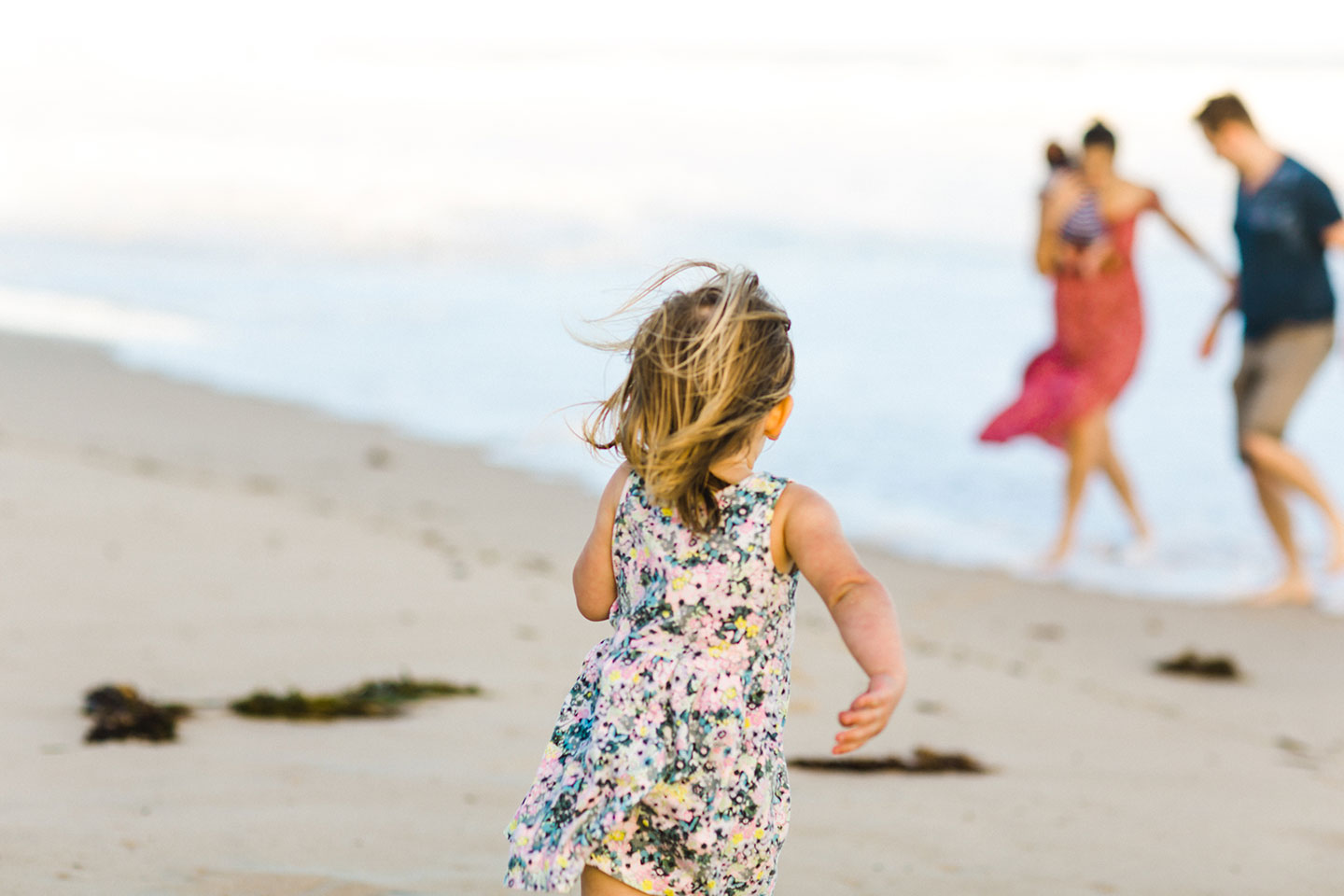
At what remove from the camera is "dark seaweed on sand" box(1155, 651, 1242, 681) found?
5.62 metres

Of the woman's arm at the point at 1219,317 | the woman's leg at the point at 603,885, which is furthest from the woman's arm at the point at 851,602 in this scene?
the woman's arm at the point at 1219,317

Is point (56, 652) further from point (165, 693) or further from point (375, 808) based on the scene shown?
point (375, 808)

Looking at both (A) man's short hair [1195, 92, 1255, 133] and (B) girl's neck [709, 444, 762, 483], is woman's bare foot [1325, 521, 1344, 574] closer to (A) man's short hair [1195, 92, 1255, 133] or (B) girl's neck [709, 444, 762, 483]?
(A) man's short hair [1195, 92, 1255, 133]

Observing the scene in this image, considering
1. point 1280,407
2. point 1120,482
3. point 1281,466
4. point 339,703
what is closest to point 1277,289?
point 1280,407

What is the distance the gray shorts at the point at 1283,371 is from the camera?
6.71 m

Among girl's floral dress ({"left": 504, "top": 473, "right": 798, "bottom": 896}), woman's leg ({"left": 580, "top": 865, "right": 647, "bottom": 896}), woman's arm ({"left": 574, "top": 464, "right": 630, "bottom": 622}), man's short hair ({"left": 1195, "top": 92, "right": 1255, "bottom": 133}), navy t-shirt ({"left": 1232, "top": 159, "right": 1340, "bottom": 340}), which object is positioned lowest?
woman's leg ({"left": 580, "top": 865, "right": 647, "bottom": 896})

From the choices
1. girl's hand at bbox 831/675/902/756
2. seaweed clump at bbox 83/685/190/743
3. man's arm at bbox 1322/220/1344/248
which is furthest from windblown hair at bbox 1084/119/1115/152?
girl's hand at bbox 831/675/902/756

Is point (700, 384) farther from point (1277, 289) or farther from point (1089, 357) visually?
point (1089, 357)

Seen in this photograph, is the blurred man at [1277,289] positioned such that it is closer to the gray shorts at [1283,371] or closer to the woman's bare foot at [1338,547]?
the gray shorts at [1283,371]

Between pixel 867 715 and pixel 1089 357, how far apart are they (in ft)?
21.1

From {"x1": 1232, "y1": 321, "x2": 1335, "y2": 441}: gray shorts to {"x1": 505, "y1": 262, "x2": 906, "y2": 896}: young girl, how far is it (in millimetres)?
5085

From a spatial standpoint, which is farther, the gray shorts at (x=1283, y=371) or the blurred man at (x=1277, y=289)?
the gray shorts at (x=1283, y=371)

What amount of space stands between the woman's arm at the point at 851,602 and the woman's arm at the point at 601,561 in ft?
0.95

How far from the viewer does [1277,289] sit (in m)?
6.73
